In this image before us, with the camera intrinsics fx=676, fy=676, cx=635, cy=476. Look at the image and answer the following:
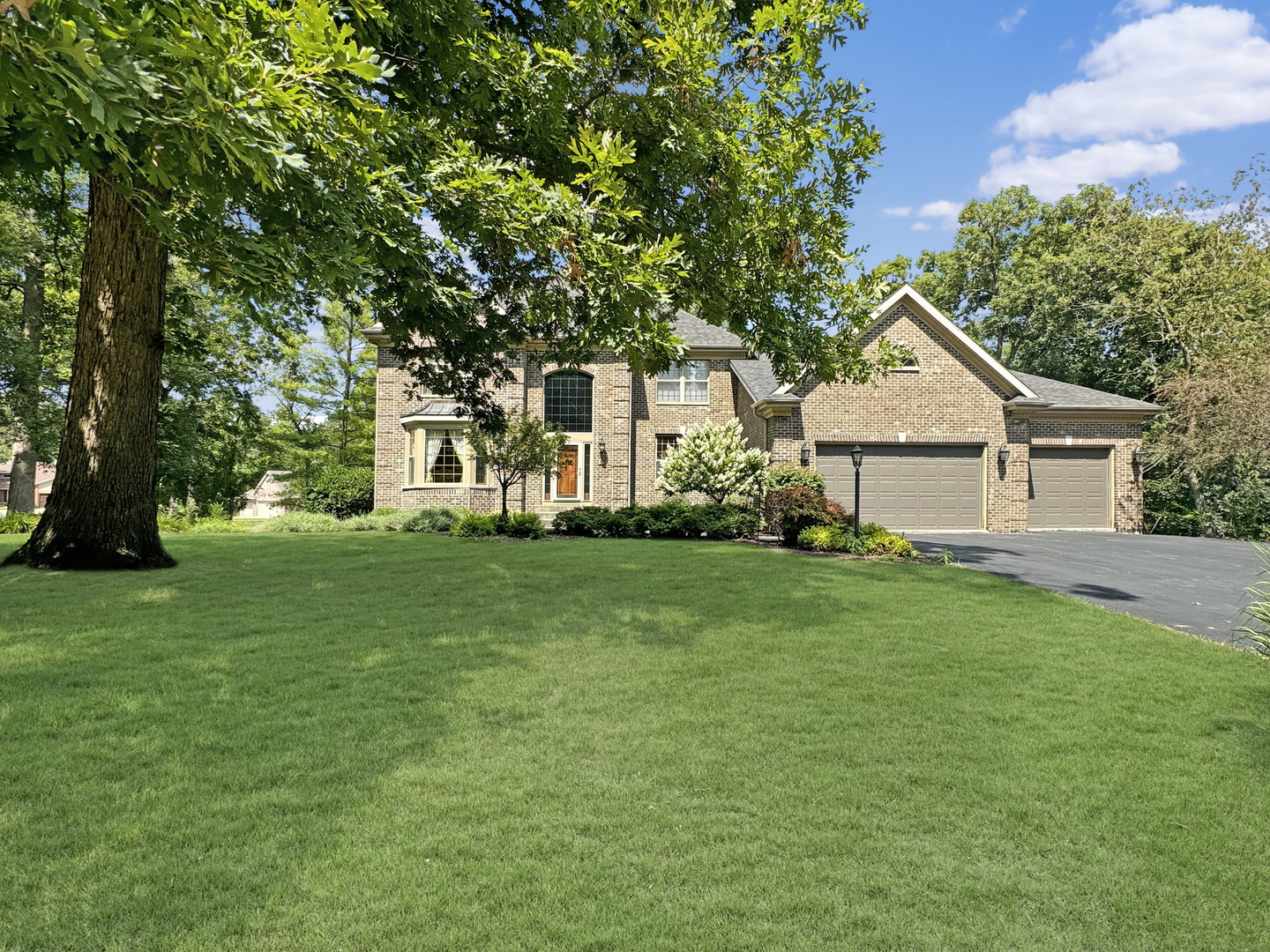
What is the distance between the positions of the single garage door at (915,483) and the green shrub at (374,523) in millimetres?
12592

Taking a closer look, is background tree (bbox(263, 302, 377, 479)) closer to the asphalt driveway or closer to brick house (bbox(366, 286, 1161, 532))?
brick house (bbox(366, 286, 1161, 532))

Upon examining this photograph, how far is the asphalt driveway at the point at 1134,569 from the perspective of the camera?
8.46 metres

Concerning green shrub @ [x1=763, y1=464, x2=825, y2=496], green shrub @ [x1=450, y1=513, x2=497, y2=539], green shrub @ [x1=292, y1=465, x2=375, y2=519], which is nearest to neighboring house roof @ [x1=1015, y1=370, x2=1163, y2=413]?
green shrub @ [x1=763, y1=464, x2=825, y2=496]

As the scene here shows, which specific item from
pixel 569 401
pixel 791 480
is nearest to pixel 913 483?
pixel 791 480

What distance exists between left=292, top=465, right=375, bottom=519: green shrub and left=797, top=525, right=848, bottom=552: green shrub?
51.5 feet

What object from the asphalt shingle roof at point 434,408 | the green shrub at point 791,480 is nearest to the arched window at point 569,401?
the asphalt shingle roof at point 434,408

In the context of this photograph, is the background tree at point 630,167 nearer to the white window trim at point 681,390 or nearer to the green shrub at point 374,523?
the green shrub at point 374,523

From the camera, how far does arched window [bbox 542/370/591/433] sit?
2342 cm

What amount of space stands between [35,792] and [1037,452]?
2351 cm

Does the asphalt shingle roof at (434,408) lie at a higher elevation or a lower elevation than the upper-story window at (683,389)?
lower

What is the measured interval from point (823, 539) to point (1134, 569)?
214 inches

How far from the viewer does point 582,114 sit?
9062mm

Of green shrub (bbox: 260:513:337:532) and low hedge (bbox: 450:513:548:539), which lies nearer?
low hedge (bbox: 450:513:548:539)

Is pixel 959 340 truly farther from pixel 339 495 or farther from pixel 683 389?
pixel 339 495
